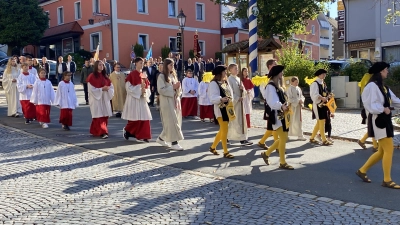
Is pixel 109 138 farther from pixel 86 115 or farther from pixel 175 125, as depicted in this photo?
pixel 86 115

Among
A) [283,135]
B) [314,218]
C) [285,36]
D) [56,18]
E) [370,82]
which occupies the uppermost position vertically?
[56,18]

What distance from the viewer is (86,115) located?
16297 mm

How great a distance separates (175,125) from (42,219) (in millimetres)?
4766

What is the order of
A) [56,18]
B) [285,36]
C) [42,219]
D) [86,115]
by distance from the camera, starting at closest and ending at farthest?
1. [42,219]
2. [86,115]
3. [285,36]
4. [56,18]

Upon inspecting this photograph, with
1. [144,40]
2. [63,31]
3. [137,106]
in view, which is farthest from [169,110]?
[63,31]

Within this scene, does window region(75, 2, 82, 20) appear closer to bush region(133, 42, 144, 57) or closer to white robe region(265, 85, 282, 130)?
bush region(133, 42, 144, 57)

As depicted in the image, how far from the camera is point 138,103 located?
11008 millimetres

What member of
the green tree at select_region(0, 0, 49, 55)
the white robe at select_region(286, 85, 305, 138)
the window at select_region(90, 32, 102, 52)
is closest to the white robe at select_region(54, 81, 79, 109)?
the white robe at select_region(286, 85, 305, 138)

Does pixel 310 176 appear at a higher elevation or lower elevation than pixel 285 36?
lower

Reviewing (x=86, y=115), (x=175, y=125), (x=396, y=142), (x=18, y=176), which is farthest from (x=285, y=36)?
(x=18, y=176)

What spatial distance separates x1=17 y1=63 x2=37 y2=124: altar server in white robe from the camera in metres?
14.3

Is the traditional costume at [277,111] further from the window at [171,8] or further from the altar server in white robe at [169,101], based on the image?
the window at [171,8]

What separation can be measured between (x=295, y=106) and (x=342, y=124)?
365cm

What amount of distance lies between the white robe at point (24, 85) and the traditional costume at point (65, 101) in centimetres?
185
